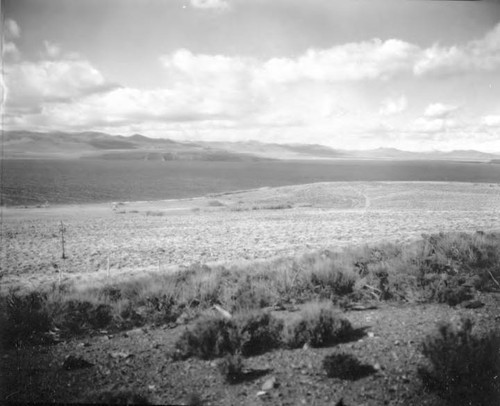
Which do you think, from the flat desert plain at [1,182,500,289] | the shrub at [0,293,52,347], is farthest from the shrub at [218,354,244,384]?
the flat desert plain at [1,182,500,289]

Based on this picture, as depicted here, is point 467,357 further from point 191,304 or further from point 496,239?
point 496,239

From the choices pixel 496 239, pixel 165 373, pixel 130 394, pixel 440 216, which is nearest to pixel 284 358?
pixel 165 373

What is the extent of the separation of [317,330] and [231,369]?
5.39 ft

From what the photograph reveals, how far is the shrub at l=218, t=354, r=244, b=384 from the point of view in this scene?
16.7 ft

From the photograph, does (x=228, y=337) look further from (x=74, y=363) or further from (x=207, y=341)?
(x=74, y=363)

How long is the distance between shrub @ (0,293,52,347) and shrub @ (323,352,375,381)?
16.3 feet

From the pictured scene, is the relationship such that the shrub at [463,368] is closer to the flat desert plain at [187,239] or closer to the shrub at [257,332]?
the shrub at [257,332]

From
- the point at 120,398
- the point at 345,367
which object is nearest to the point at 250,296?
the point at 345,367

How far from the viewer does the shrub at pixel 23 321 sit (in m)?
6.36

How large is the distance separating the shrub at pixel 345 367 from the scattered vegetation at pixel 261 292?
655mm

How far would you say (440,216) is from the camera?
77.5 feet

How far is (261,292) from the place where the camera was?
7.96 metres

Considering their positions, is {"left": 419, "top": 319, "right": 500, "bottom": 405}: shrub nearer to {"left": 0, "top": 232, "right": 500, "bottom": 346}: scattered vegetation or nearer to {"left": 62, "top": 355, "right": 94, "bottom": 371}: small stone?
{"left": 0, "top": 232, "right": 500, "bottom": 346}: scattered vegetation

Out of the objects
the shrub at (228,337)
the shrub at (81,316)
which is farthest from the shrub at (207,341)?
the shrub at (81,316)
